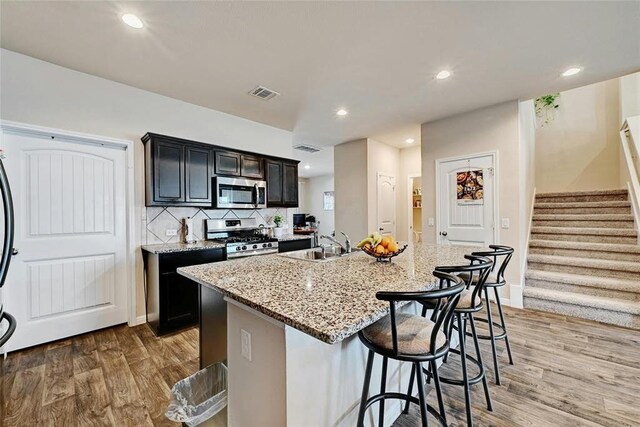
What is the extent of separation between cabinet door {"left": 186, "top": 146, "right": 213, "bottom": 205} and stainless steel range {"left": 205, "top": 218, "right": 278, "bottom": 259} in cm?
47

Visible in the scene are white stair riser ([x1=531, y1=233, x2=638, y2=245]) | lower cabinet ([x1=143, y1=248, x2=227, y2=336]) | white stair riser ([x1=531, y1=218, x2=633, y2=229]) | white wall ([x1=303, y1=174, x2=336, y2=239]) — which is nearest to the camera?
lower cabinet ([x1=143, y1=248, x2=227, y2=336])

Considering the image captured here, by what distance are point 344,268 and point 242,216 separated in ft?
9.25

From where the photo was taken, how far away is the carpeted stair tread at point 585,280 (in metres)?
3.14

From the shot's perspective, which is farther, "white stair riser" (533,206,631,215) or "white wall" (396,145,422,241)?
"white wall" (396,145,422,241)

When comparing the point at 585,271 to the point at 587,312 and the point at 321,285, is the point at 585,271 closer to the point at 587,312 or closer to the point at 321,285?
the point at 587,312

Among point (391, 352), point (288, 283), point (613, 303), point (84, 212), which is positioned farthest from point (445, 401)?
point (84, 212)

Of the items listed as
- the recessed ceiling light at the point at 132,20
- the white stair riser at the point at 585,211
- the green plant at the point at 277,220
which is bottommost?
the green plant at the point at 277,220

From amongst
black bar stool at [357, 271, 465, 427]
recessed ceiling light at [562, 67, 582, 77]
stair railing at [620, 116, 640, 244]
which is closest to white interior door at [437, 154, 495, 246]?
recessed ceiling light at [562, 67, 582, 77]

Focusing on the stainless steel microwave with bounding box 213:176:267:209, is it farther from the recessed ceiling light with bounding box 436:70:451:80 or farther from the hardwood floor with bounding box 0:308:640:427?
the recessed ceiling light with bounding box 436:70:451:80

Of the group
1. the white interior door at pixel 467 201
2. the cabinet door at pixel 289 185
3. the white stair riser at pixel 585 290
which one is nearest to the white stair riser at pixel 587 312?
the white stair riser at pixel 585 290

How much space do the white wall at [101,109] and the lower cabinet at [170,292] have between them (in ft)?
0.98

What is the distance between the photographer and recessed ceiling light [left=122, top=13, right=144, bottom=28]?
6.82ft

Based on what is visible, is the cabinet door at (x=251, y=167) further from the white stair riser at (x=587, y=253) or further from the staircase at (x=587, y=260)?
the white stair riser at (x=587, y=253)

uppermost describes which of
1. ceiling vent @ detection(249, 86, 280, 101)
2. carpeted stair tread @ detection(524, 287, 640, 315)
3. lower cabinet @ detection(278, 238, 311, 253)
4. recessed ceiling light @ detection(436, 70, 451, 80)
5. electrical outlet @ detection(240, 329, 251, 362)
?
recessed ceiling light @ detection(436, 70, 451, 80)
